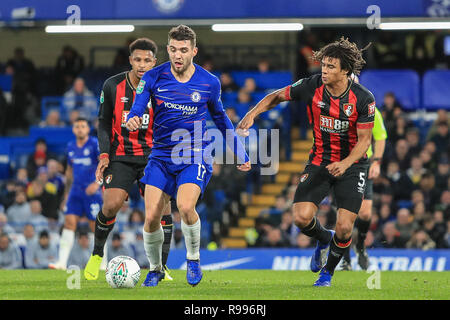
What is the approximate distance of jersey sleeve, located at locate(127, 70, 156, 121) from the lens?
8281 millimetres

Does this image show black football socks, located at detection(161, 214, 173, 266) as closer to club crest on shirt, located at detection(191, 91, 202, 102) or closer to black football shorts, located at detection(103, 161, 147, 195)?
black football shorts, located at detection(103, 161, 147, 195)

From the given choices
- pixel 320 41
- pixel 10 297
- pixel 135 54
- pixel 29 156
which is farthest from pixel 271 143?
pixel 10 297

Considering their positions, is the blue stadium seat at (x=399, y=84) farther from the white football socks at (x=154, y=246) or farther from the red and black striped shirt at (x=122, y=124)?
the white football socks at (x=154, y=246)

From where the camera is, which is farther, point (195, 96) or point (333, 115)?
point (333, 115)

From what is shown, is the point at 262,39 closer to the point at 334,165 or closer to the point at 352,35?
the point at 352,35

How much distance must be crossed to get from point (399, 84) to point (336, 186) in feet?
34.4

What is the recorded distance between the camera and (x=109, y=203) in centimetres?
955

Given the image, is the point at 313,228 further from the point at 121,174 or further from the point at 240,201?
the point at 240,201

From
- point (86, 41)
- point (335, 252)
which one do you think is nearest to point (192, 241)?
point (335, 252)

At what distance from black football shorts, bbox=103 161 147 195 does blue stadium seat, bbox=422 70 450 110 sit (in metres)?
Answer: 10.9

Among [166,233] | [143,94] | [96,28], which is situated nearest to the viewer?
[143,94]

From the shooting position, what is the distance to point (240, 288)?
8.87 metres

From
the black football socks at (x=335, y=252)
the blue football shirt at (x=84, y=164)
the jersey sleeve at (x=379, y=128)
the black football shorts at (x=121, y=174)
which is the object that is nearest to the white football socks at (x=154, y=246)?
the black football shorts at (x=121, y=174)

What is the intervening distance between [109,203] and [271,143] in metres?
8.40
